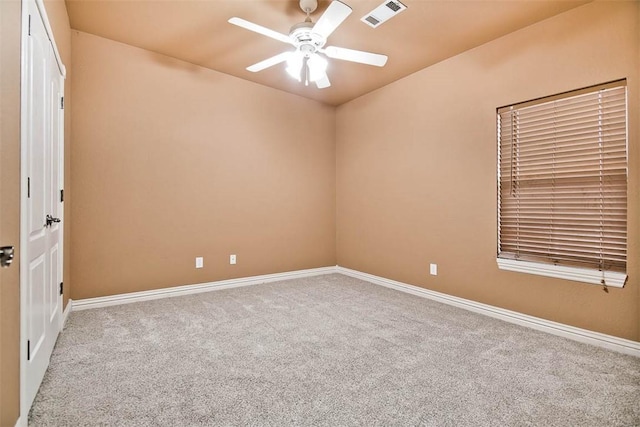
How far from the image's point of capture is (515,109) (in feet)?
9.86

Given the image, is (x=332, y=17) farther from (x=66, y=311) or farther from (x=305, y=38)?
(x=66, y=311)

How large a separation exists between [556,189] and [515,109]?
0.82 meters

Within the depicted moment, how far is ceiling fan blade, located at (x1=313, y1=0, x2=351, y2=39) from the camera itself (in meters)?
2.08

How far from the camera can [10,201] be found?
138 cm

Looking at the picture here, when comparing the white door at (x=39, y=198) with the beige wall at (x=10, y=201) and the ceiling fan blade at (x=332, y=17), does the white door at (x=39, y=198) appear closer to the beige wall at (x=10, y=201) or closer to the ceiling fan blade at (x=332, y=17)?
the beige wall at (x=10, y=201)

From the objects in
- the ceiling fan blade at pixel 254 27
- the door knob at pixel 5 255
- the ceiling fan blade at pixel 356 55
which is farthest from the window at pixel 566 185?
the door knob at pixel 5 255

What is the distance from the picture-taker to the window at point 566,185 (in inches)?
96.0

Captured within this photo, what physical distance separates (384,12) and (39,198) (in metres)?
2.60

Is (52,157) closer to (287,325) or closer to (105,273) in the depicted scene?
(105,273)

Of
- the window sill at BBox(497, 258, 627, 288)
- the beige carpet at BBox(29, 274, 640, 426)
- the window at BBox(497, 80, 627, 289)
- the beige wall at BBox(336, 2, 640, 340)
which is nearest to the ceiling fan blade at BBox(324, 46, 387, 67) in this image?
the beige wall at BBox(336, 2, 640, 340)

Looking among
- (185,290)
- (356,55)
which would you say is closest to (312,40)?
(356,55)

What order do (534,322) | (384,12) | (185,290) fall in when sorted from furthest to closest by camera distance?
(185,290)
(534,322)
(384,12)

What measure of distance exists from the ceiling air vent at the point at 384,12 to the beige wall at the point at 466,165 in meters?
1.29

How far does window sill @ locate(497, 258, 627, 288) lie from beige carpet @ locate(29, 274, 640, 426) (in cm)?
50
